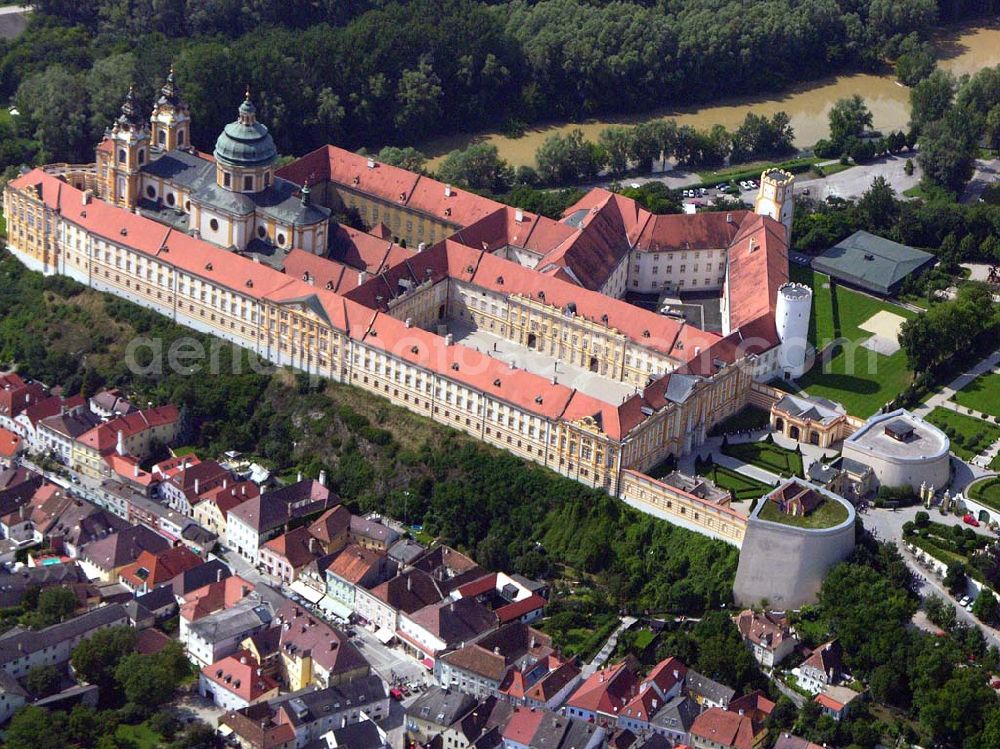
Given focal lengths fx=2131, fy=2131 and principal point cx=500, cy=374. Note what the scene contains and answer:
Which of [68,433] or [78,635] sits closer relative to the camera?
[78,635]

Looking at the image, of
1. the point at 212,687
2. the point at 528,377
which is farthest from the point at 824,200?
the point at 212,687

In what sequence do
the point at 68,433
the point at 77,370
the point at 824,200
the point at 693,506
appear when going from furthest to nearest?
the point at 824,200
the point at 77,370
the point at 68,433
the point at 693,506

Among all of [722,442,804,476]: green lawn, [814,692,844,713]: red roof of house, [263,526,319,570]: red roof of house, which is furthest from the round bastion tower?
[263,526,319,570]: red roof of house

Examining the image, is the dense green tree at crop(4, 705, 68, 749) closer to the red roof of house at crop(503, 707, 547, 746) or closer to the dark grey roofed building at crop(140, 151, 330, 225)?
the red roof of house at crop(503, 707, 547, 746)

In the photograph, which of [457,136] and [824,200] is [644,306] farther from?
[457,136]

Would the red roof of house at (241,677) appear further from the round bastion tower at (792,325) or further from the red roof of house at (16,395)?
the round bastion tower at (792,325)

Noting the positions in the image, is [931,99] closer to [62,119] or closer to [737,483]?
[737,483]

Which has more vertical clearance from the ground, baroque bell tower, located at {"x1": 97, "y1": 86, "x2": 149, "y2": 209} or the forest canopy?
baroque bell tower, located at {"x1": 97, "y1": 86, "x2": 149, "y2": 209}

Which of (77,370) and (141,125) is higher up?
(141,125)

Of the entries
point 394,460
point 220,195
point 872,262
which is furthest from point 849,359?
point 220,195
